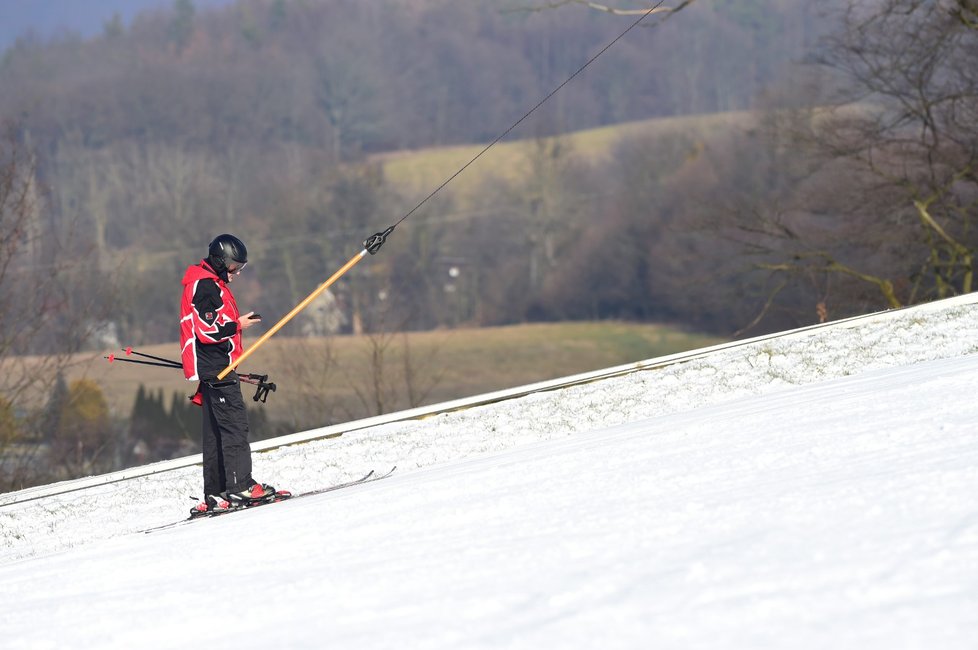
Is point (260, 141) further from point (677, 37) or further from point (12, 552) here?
point (12, 552)

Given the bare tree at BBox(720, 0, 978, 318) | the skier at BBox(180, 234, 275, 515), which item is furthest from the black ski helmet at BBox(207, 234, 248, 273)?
the bare tree at BBox(720, 0, 978, 318)

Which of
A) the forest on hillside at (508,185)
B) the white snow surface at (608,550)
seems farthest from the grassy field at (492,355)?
the white snow surface at (608,550)

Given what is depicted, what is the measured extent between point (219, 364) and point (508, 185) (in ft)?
379

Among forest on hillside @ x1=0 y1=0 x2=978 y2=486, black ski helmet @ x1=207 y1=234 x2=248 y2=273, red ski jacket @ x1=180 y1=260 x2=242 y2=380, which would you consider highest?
forest on hillside @ x1=0 y1=0 x2=978 y2=486

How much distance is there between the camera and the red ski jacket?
9219 millimetres

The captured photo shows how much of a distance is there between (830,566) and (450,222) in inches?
4410

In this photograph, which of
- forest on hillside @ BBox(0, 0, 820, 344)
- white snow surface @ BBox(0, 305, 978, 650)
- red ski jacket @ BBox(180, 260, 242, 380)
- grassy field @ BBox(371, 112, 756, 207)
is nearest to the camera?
white snow surface @ BBox(0, 305, 978, 650)

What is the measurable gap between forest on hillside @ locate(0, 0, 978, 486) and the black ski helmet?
10042 millimetres

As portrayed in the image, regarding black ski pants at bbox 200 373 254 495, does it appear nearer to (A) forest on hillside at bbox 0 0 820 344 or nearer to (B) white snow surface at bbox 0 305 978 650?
(B) white snow surface at bbox 0 305 978 650

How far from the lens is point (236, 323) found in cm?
932

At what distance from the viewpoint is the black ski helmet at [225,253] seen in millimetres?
9242

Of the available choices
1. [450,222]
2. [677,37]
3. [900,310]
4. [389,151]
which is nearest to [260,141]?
[389,151]

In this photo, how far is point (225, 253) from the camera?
925 centimetres

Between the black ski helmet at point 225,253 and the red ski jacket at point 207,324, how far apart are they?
0.07m
